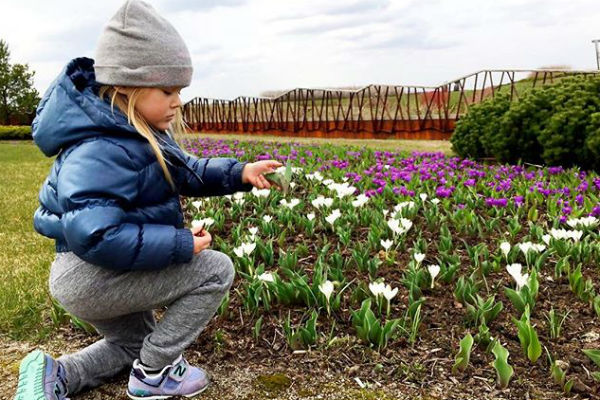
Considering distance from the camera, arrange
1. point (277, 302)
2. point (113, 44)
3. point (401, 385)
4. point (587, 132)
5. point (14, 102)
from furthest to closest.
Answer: point (14, 102) < point (587, 132) < point (277, 302) < point (401, 385) < point (113, 44)

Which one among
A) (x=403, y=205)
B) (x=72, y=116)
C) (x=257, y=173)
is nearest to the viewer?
(x=72, y=116)

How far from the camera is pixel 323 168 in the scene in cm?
780

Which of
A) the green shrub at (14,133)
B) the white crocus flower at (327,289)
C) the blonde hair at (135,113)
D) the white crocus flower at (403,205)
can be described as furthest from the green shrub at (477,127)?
the green shrub at (14,133)

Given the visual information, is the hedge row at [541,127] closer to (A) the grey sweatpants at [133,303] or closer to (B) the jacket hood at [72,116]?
(A) the grey sweatpants at [133,303]

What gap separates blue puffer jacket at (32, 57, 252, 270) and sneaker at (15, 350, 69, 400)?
475 millimetres

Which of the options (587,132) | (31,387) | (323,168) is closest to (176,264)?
(31,387)

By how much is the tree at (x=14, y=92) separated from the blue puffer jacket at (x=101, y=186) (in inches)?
1774

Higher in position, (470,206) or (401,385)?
(470,206)

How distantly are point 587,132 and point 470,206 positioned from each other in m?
3.19

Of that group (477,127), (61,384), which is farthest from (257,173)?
(477,127)

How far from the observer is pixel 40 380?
2.48 metres

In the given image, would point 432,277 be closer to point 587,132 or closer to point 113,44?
point 113,44

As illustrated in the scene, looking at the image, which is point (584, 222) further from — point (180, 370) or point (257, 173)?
point (180, 370)

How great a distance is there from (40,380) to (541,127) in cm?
758
